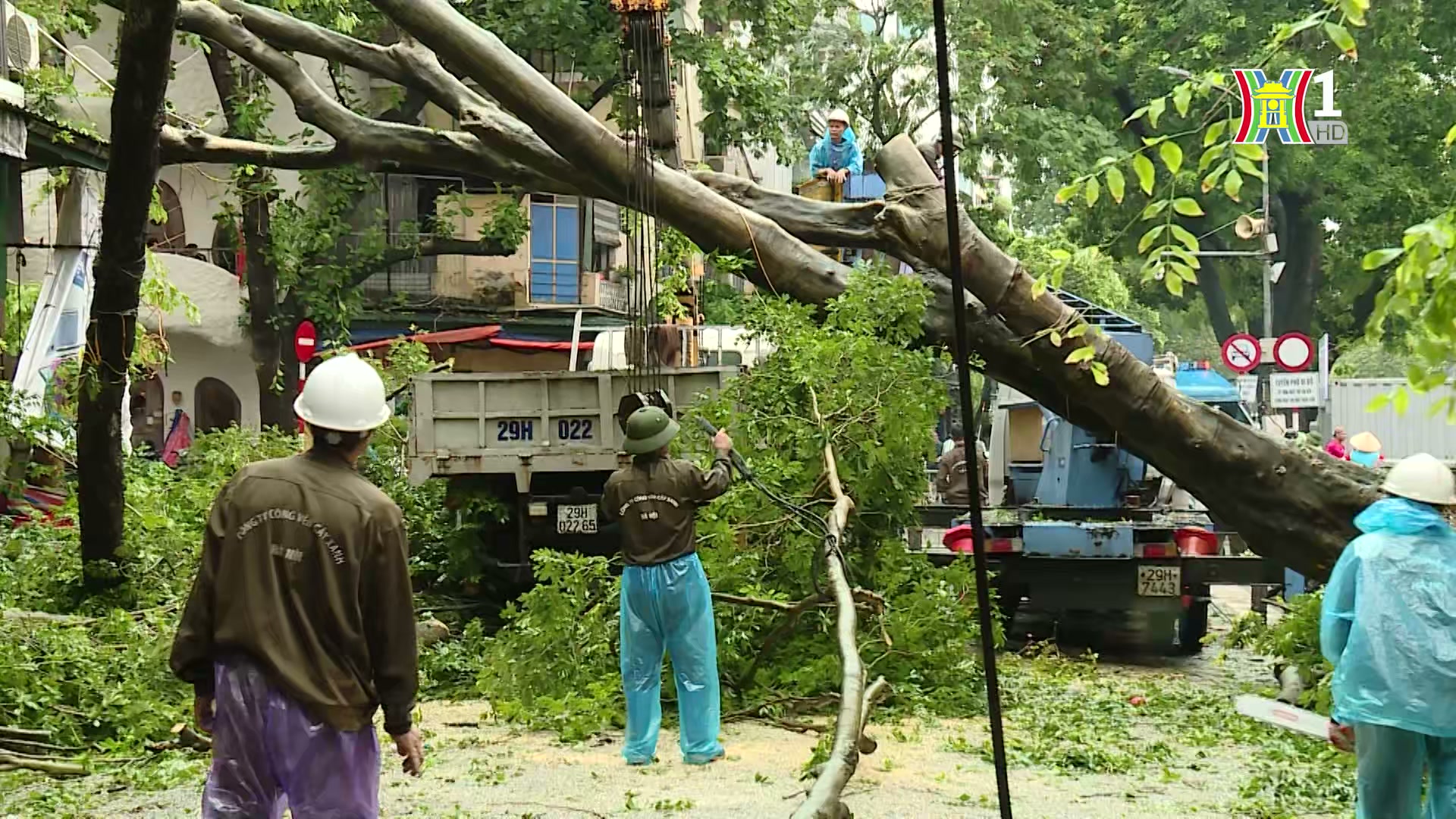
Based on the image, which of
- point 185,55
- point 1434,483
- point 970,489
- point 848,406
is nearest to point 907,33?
point 185,55

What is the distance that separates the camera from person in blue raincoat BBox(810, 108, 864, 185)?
690 inches

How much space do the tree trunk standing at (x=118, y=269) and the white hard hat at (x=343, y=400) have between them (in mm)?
5326

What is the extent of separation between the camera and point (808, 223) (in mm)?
10844

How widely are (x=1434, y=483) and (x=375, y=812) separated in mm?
3633

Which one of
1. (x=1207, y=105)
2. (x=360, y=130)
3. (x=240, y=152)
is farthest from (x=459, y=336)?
(x=360, y=130)

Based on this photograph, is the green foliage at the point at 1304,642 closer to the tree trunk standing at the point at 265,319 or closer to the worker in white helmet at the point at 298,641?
the worker in white helmet at the point at 298,641

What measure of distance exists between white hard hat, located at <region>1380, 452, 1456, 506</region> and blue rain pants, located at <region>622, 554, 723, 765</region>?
347cm

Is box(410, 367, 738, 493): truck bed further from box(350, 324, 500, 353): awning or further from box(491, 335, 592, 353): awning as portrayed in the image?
box(350, 324, 500, 353): awning

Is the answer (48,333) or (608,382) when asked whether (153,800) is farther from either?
(48,333)

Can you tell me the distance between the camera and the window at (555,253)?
93.7ft

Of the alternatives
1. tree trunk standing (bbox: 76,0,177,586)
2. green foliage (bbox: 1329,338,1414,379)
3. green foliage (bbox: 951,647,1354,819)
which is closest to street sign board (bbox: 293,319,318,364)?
tree trunk standing (bbox: 76,0,177,586)

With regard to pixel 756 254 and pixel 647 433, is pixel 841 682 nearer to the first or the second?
pixel 647 433

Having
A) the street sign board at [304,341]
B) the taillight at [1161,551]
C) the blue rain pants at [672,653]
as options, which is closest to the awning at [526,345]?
the street sign board at [304,341]

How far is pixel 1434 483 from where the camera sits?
536 cm
